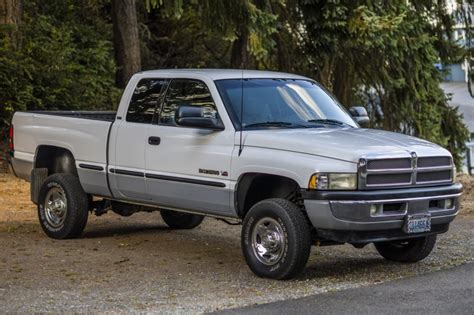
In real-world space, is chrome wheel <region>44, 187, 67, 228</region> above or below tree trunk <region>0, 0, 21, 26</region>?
below

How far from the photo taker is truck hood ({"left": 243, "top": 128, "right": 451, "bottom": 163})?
9.31 metres

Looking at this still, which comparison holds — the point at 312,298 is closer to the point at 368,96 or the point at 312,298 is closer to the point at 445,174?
the point at 445,174

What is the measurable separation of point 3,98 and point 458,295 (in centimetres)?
1349

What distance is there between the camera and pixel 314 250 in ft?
38.3

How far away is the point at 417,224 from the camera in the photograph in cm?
951

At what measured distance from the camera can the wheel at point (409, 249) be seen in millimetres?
10508

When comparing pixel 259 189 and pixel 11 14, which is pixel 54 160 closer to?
pixel 259 189

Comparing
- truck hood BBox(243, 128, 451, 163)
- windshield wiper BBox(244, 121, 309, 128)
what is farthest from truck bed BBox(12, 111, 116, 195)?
truck hood BBox(243, 128, 451, 163)

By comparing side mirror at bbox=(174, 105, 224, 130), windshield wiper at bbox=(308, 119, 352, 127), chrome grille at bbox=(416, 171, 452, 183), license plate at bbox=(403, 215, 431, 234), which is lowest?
license plate at bbox=(403, 215, 431, 234)

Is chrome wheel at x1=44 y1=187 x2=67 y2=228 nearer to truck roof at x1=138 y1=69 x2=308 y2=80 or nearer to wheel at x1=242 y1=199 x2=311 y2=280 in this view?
truck roof at x1=138 y1=69 x2=308 y2=80

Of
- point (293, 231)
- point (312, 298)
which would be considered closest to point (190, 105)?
point (293, 231)

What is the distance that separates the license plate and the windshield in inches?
59.6

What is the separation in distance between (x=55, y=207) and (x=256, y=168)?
358 cm

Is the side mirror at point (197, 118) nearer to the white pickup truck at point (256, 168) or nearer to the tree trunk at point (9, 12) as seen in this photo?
the white pickup truck at point (256, 168)
